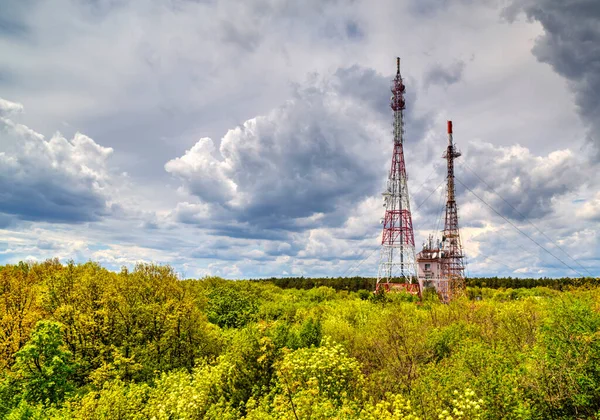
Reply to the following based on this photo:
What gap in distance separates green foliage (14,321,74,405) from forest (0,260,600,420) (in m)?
0.10

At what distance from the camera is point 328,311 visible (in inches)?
2574

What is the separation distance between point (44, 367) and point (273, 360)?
19805 millimetres

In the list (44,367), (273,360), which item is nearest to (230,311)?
(44,367)

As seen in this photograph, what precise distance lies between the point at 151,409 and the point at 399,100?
65119 millimetres

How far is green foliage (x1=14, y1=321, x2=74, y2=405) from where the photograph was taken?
32.1 meters

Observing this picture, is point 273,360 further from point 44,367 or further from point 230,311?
point 230,311

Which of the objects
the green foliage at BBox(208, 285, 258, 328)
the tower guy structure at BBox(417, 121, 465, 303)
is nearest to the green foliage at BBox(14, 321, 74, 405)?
the green foliage at BBox(208, 285, 258, 328)

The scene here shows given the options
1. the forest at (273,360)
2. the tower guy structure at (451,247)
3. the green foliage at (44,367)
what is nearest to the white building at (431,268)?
the tower guy structure at (451,247)

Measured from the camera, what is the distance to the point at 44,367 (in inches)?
1266

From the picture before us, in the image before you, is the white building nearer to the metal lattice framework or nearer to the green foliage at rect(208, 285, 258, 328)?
the metal lattice framework

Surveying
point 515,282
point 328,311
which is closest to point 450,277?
point 328,311

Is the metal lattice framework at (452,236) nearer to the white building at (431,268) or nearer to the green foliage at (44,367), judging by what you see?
the white building at (431,268)

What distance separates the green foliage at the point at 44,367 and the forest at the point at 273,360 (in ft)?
0.33

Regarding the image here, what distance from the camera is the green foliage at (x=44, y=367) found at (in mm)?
32062
